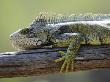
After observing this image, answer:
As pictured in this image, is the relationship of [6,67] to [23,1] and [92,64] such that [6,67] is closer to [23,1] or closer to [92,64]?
[92,64]

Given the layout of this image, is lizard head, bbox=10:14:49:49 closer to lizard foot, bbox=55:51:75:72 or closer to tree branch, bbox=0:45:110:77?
Answer: tree branch, bbox=0:45:110:77

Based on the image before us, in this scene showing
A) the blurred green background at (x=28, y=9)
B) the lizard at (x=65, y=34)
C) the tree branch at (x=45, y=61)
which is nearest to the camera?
the tree branch at (x=45, y=61)

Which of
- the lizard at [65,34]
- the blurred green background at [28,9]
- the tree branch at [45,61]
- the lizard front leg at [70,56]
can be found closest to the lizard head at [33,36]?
the lizard at [65,34]

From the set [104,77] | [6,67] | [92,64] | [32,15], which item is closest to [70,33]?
[92,64]

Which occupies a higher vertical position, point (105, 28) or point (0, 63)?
point (105, 28)

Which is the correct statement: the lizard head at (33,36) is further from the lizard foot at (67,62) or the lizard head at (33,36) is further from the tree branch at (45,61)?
the lizard foot at (67,62)

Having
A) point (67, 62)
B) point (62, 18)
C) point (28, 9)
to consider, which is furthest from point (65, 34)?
point (28, 9)

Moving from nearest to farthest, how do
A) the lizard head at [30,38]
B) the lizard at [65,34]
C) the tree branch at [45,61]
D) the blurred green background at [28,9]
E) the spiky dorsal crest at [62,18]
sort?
1. the tree branch at [45,61]
2. the lizard at [65,34]
3. the lizard head at [30,38]
4. the spiky dorsal crest at [62,18]
5. the blurred green background at [28,9]
